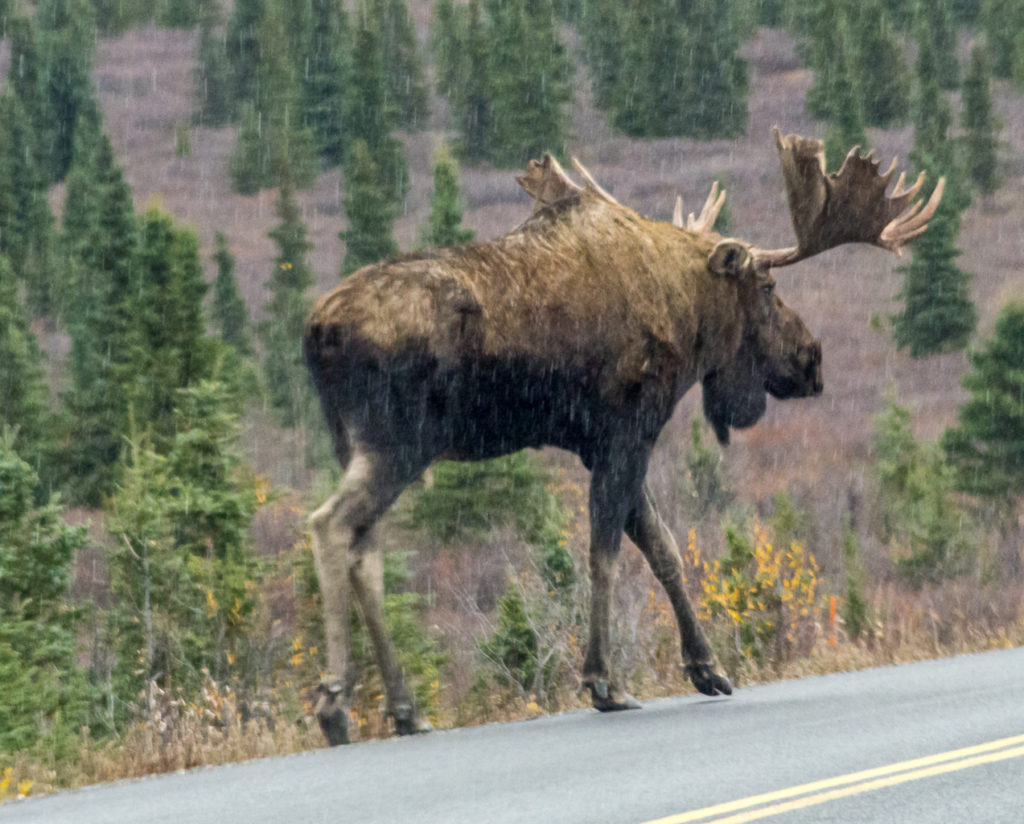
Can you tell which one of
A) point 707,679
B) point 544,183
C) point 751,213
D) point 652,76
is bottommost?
point 751,213

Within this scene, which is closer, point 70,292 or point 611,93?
point 70,292

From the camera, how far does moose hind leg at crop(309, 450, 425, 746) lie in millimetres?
7336

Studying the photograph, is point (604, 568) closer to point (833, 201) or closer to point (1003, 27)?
point (833, 201)

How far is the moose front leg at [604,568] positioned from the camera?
26.8 ft

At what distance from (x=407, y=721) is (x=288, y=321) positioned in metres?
45.1

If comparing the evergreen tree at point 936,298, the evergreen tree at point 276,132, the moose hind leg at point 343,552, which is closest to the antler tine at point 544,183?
the moose hind leg at point 343,552

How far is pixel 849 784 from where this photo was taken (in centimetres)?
601

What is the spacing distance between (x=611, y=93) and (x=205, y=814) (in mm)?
82082

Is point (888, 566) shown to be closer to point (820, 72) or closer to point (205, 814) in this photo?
point (205, 814)

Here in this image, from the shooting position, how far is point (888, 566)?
2455 centimetres

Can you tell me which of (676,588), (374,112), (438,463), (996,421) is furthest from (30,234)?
(676,588)

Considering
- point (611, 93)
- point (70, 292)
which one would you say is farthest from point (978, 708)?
point (611, 93)

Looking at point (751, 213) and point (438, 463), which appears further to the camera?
point (751, 213)

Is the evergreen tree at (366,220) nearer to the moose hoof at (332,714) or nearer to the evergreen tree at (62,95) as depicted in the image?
the evergreen tree at (62,95)
